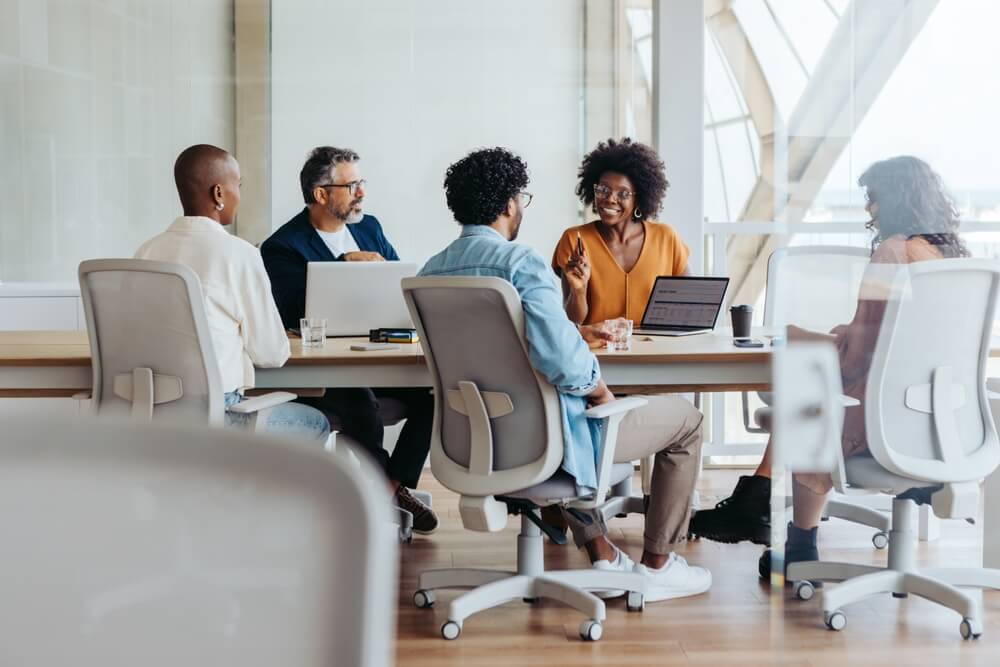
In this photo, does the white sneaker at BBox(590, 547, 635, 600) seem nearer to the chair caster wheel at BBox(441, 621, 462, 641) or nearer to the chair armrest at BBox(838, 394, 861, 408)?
the chair caster wheel at BBox(441, 621, 462, 641)

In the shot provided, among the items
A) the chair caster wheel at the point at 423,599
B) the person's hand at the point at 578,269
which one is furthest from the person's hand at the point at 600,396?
the person's hand at the point at 578,269

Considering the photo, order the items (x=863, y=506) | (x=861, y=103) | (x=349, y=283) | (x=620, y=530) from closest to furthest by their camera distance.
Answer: (x=861, y=103) → (x=863, y=506) → (x=349, y=283) → (x=620, y=530)

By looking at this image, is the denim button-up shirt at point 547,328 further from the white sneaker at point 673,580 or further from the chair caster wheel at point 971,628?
the chair caster wheel at point 971,628

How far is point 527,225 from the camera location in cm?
500

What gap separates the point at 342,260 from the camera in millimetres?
3805

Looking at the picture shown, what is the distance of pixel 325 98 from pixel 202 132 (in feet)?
1.87

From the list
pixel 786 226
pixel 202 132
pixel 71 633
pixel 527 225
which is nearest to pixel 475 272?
pixel 786 226

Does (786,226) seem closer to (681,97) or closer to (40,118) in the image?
(681,97)

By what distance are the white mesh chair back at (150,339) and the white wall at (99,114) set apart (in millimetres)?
2419

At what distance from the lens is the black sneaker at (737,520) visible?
3279 millimetres

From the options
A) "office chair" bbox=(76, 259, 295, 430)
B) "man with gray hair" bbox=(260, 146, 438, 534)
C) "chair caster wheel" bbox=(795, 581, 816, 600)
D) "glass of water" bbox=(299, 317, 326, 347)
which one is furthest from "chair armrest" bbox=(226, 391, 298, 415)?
"chair caster wheel" bbox=(795, 581, 816, 600)

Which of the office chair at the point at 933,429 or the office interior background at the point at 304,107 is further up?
the office interior background at the point at 304,107

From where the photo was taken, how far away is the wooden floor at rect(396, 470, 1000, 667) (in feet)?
5.37

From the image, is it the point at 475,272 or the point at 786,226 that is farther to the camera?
the point at 475,272
